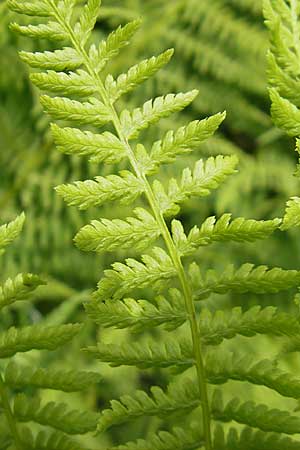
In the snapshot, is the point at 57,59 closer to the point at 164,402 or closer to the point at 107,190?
the point at 107,190

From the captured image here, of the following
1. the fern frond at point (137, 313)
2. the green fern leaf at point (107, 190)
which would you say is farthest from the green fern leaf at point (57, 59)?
the fern frond at point (137, 313)

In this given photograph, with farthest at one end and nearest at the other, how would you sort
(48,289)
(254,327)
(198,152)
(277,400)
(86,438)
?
(198,152)
(48,289)
(86,438)
(277,400)
(254,327)

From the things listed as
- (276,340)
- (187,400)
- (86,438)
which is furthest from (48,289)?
(187,400)

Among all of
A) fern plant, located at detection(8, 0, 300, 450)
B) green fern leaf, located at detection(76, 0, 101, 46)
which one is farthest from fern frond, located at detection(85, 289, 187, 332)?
green fern leaf, located at detection(76, 0, 101, 46)

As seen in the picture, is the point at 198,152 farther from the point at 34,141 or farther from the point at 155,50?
the point at 34,141

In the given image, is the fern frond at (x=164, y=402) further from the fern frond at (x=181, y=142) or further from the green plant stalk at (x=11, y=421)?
the fern frond at (x=181, y=142)

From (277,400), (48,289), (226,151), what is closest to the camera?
(277,400)

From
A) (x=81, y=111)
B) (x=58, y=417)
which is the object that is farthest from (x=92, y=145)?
(x=58, y=417)
